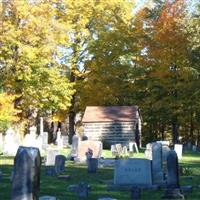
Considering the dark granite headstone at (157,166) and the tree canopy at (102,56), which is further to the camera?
the tree canopy at (102,56)

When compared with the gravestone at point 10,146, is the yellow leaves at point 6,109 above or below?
above

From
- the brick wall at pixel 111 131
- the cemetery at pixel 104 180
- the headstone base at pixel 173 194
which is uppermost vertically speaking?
the brick wall at pixel 111 131

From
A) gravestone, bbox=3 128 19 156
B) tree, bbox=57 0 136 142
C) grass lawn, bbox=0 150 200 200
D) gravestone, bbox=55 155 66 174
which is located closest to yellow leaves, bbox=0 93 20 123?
gravestone, bbox=3 128 19 156

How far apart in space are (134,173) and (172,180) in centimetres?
166

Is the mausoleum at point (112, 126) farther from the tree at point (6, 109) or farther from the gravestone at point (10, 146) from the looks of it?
the gravestone at point (10, 146)

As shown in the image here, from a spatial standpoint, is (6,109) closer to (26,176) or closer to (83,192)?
(83,192)

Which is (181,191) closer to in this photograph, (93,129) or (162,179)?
(162,179)

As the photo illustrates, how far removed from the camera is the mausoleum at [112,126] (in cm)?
4103

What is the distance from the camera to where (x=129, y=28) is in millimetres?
46719

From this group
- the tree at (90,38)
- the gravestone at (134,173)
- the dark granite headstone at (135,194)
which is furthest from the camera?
the tree at (90,38)

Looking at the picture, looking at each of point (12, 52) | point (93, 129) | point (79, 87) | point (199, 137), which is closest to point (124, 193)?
point (12, 52)

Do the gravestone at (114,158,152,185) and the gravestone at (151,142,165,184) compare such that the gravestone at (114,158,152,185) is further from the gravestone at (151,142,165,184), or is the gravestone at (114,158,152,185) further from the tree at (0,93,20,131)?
the tree at (0,93,20,131)

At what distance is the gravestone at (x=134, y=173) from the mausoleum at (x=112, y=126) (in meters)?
26.0

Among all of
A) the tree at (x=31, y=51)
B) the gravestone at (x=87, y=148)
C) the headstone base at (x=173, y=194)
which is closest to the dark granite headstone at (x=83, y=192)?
the headstone base at (x=173, y=194)
